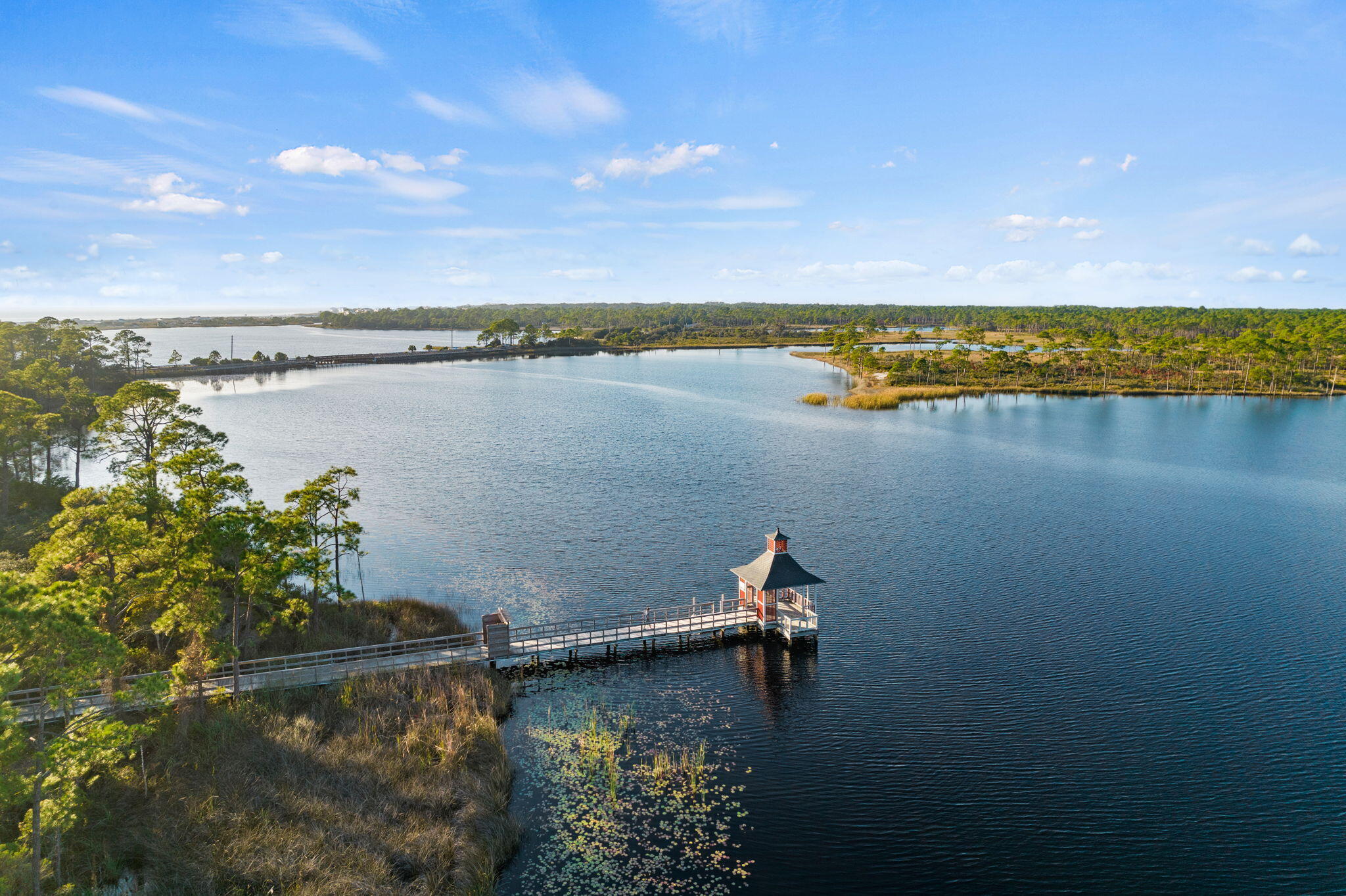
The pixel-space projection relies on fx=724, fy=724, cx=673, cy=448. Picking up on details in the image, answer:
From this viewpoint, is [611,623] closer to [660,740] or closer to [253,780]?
[660,740]

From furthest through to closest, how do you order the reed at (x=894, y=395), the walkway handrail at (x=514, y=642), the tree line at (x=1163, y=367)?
the tree line at (x=1163, y=367)
the reed at (x=894, y=395)
the walkway handrail at (x=514, y=642)

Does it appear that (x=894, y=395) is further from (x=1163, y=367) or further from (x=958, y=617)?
(x=958, y=617)

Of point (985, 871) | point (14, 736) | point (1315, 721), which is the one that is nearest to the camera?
point (14, 736)

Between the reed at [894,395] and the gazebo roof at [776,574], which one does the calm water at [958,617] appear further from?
the reed at [894,395]

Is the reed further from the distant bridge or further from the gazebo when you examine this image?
the distant bridge

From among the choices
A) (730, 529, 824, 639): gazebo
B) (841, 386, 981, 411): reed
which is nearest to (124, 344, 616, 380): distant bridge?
(841, 386, 981, 411): reed

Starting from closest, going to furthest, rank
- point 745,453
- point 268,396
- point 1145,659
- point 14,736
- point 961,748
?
point 14,736, point 961,748, point 1145,659, point 745,453, point 268,396

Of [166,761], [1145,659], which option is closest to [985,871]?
[1145,659]

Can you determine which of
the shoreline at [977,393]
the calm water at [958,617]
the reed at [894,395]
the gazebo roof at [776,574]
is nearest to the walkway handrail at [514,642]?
the calm water at [958,617]
